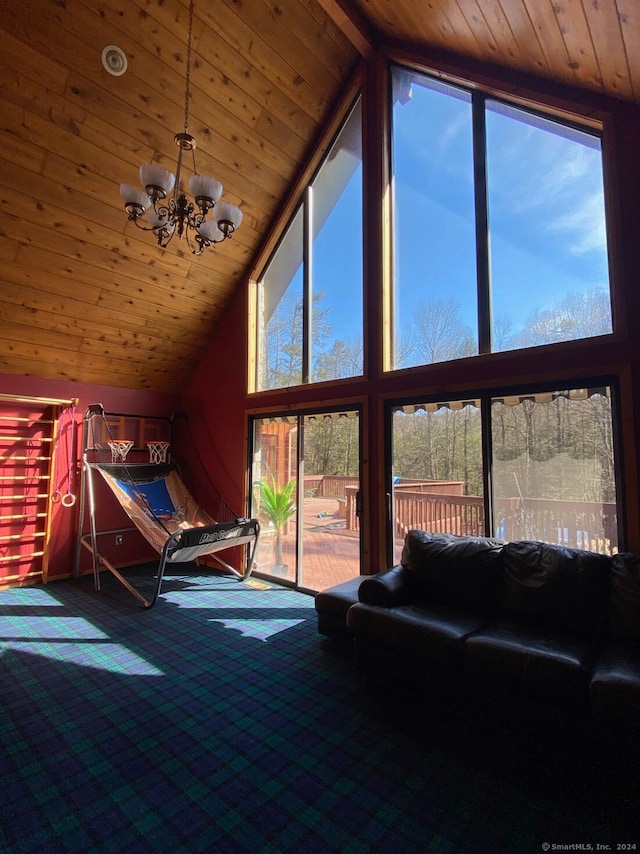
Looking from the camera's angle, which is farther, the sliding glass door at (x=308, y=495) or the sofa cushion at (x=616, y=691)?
the sliding glass door at (x=308, y=495)

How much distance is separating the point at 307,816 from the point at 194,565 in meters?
4.42

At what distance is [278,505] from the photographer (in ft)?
16.9

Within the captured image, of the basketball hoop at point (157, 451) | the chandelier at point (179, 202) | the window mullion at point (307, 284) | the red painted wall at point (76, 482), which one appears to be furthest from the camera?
the basketball hoop at point (157, 451)

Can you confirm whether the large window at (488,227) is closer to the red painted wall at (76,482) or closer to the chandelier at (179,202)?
the chandelier at (179,202)

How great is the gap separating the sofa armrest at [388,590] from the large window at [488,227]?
192 cm

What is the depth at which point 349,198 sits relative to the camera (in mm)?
4723

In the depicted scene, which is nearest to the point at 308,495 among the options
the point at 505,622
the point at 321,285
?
the point at 321,285

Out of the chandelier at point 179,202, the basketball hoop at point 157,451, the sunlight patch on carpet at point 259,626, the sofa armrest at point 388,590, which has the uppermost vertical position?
the chandelier at point 179,202

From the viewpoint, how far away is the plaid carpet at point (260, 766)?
68.9 inches

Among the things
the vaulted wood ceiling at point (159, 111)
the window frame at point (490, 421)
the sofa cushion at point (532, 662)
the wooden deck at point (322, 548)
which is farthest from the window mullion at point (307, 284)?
the sofa cushion at point (532, 662)

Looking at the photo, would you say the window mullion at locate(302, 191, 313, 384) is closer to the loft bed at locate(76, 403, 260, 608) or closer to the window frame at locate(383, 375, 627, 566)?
the window frame at locate(383, 375, 627, 566)

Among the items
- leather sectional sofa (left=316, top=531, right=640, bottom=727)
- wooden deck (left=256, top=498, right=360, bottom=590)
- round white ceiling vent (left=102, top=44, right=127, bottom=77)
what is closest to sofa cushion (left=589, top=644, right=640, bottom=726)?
leather sectional sofa (left=316, top=531, right=640, bottom=727)

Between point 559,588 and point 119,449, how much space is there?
5.07m

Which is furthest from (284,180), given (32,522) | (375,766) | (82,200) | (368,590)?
(375,766)
